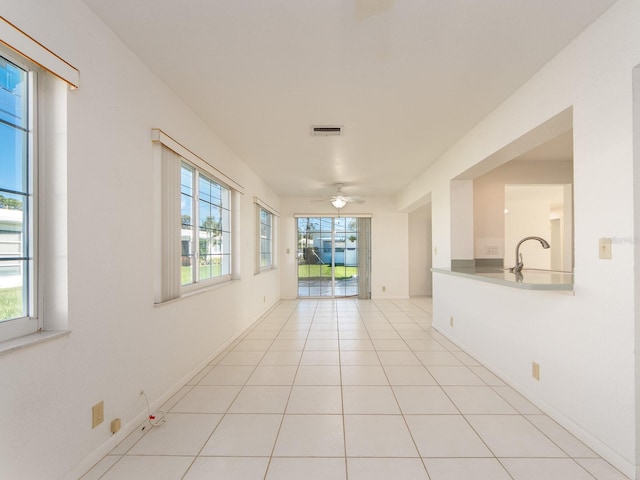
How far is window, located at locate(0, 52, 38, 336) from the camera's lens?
4.63 feet

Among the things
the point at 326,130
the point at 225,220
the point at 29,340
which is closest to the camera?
the point at 29,340

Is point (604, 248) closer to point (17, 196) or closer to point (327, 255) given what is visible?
point (17, 196)

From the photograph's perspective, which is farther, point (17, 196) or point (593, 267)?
point (593, 267)

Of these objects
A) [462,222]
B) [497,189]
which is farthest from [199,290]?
[497,189]

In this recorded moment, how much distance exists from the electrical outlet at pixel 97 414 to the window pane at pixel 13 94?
5.03 feet

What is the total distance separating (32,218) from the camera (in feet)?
5.02

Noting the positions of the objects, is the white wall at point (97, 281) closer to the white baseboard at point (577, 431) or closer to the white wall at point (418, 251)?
the white baseboard at point (577, 431)

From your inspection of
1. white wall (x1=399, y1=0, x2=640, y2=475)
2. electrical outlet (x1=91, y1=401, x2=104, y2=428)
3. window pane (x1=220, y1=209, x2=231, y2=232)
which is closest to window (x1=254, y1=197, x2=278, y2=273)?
window pane (x1=220, y1=209, x2=231, y2=232)

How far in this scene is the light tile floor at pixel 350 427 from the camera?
5.67 ft

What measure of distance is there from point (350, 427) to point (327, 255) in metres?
6.04

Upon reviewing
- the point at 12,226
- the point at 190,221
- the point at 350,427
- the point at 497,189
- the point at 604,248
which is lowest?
the point at 350,427

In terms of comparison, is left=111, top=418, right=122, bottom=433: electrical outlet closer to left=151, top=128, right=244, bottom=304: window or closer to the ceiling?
left=151, top=128, right=244, bottom=304: window

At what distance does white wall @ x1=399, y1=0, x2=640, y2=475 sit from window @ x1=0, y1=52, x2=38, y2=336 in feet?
10.1

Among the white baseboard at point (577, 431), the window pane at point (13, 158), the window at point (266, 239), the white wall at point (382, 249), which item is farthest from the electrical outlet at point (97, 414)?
the white wall at point (382, 249)
